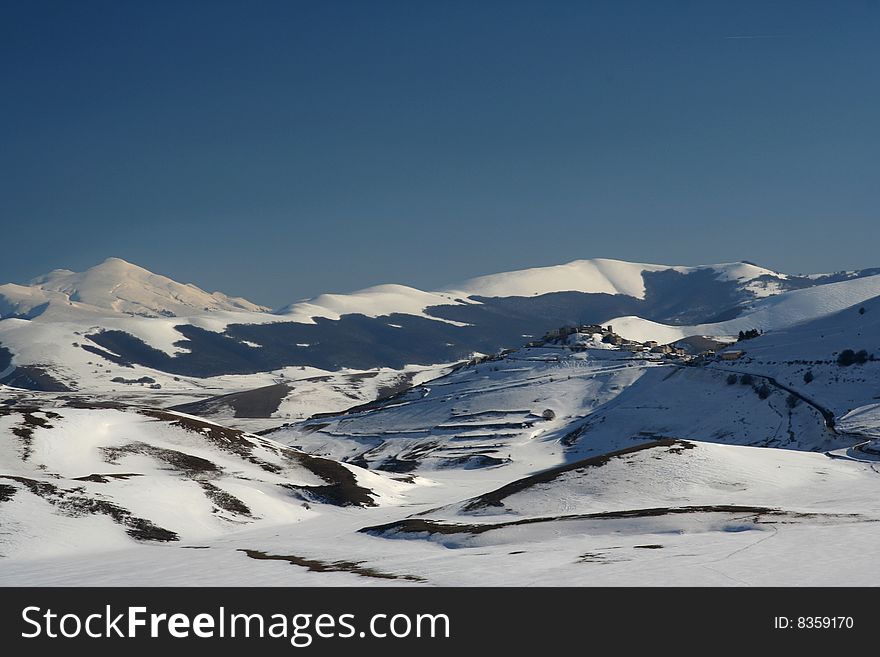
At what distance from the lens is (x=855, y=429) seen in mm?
111062

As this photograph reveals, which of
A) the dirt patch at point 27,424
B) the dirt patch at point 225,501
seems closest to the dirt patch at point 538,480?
the dirt patch at point 225,501

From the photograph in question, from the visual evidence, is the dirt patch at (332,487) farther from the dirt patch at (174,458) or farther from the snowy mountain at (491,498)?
the dirt patch at (174,458)

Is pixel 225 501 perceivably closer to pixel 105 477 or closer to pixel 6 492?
pixel 105 477

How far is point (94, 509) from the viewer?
7575 centimetres

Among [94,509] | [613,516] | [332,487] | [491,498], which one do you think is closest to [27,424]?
[94,509]

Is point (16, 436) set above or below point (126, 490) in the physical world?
above

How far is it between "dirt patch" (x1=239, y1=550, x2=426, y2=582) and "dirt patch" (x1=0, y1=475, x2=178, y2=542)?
14877mm

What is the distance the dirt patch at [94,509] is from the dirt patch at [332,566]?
14877 mm

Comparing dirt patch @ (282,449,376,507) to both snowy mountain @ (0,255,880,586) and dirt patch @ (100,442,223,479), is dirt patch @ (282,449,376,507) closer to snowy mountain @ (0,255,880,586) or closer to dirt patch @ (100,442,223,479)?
snowy mountain @ (0,255,880,586)

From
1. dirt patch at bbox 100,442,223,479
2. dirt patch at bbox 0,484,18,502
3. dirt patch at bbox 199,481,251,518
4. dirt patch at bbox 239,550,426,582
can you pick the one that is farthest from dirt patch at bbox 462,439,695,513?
dirt patch at bbox 0,484,18,502
